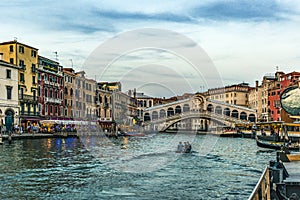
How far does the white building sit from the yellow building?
3.43 ft

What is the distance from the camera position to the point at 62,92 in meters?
52.8

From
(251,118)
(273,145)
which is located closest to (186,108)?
(251,118)

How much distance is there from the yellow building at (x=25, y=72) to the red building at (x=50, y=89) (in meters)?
1.47

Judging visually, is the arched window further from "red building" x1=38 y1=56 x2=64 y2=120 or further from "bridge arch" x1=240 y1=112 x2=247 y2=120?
"red building" x1=38 y1=56 x2=64 y2=120

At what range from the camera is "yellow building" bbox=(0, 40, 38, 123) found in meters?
42.7

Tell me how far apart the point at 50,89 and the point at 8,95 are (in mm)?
9251

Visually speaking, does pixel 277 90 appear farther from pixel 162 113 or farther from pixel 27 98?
pixel 27 98

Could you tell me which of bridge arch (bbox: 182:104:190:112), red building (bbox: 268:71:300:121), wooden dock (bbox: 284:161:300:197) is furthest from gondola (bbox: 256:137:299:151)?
bridge arch (bbox: 182:104:190:112)

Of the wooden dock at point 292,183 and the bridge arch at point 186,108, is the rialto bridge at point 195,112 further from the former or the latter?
the wooden dock at point 292,183

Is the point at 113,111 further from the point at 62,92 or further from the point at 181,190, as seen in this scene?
the point at 181,190

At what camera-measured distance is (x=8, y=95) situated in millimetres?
40375

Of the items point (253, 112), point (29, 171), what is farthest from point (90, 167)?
point (253, 112)

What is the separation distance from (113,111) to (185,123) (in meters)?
43.2

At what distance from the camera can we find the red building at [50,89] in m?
47.2
